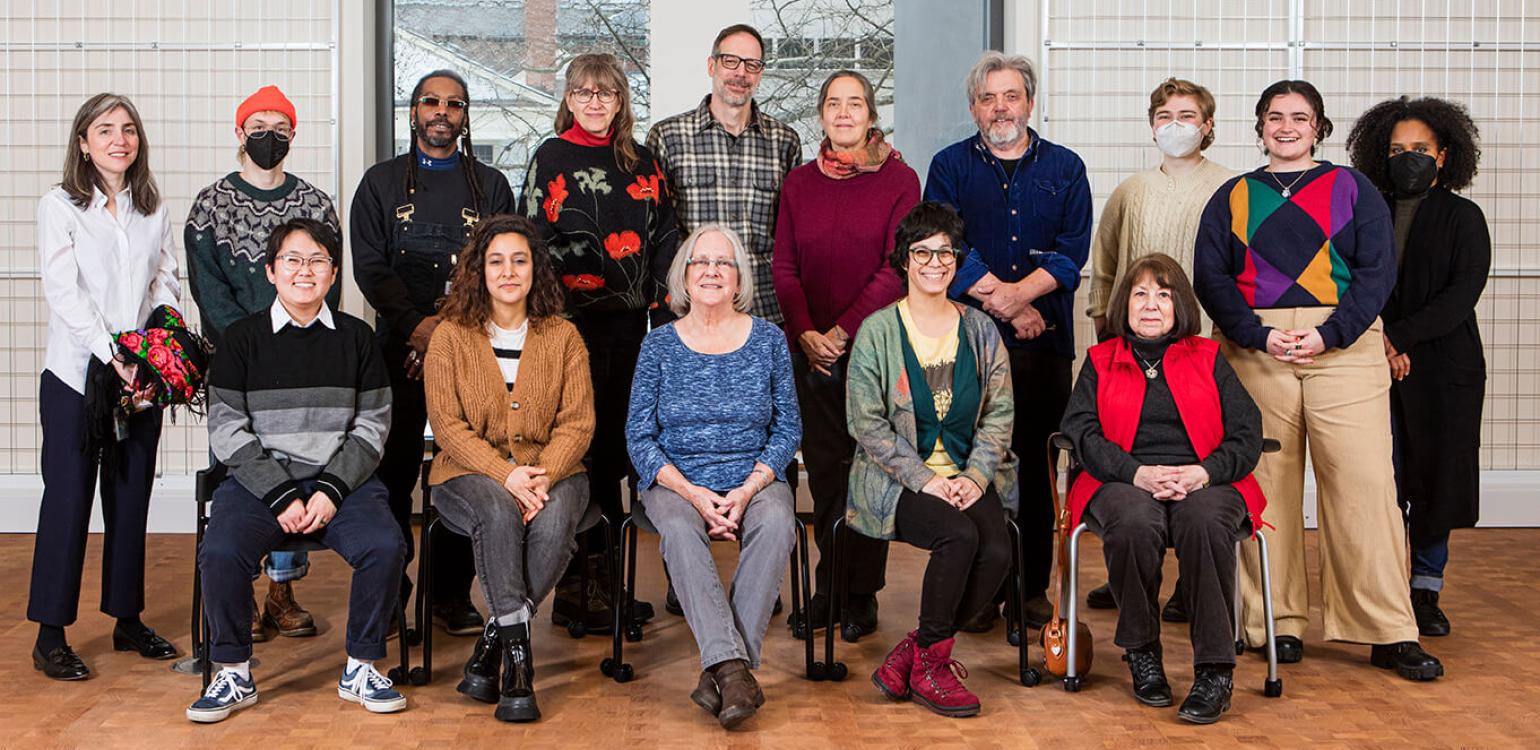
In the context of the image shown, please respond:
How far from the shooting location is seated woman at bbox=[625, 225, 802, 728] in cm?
331

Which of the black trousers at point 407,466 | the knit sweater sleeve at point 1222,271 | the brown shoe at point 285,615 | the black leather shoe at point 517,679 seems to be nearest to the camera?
the black leather shoe at point 517,679

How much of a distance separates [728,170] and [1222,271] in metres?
1.40

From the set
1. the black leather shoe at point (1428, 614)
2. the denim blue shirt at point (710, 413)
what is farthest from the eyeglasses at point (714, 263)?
the black leather shoe at point (1428, 614)

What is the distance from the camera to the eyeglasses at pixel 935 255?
3.51 meters

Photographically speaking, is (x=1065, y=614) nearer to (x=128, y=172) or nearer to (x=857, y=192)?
(x=857, y=192)

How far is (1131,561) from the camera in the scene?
10.8ft

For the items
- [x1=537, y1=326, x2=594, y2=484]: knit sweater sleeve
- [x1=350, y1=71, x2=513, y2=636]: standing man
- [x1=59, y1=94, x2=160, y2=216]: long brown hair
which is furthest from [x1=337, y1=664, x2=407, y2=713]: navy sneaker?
[x1=59, y1=94, x2=160, y2=216]: long brown hair

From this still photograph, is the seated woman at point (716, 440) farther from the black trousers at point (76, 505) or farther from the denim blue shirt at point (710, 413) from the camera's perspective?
the black trousers at point (76, 505)

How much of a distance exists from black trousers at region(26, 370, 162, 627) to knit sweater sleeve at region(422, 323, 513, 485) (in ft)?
2.68

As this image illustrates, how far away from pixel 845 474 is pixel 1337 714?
4.65ft

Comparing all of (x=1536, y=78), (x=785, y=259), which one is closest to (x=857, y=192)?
(x=785, y=259)

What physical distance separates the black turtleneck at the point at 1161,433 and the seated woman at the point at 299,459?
1712 millimetres

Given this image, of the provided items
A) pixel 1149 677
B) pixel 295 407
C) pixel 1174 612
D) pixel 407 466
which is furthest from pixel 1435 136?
pixel 295 407

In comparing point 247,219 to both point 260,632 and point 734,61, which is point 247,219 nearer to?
point 260,632
